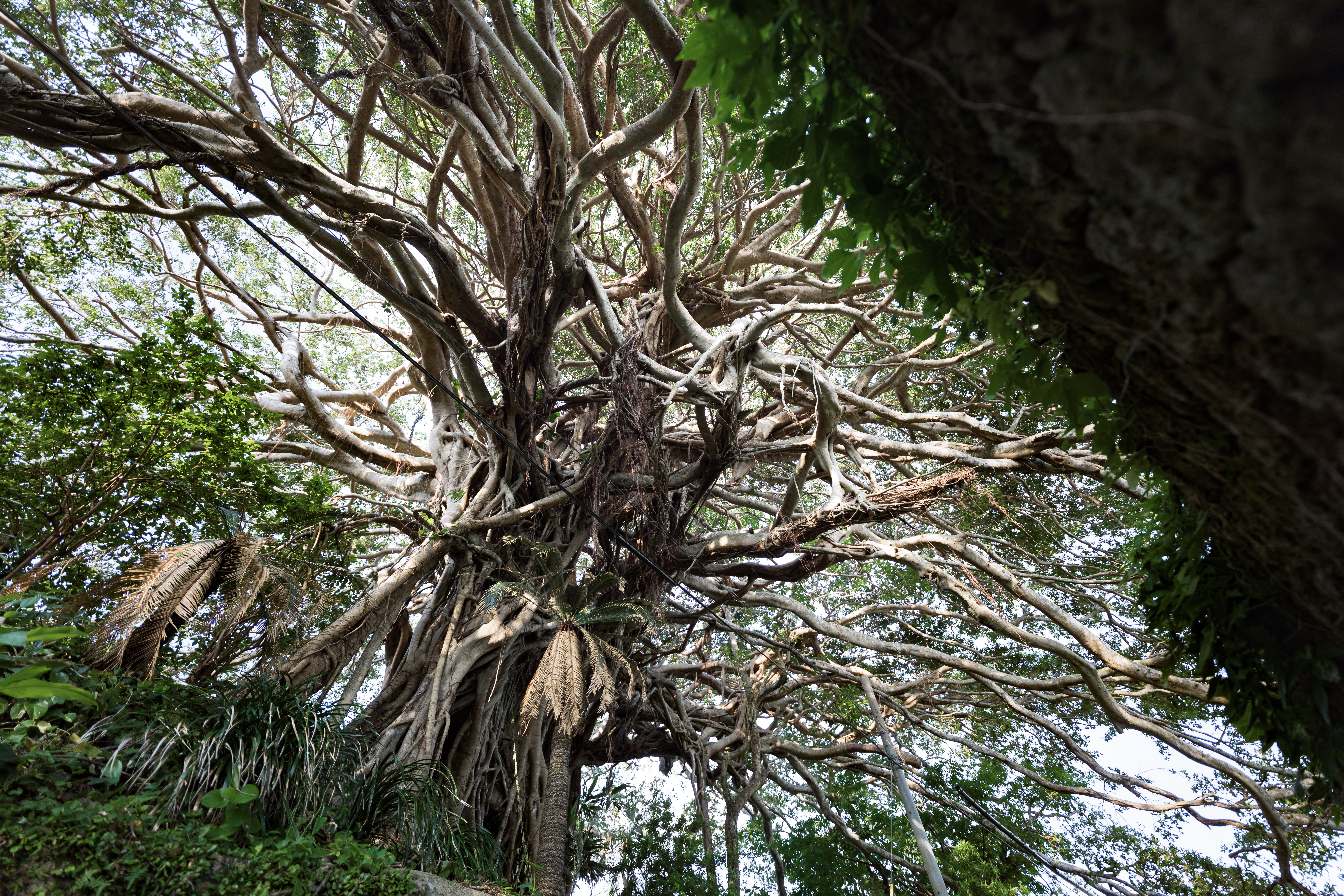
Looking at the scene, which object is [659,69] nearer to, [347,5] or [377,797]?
[347,5]

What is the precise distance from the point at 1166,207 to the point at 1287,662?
111 centimetres

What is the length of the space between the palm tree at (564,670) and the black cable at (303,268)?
1.46ft

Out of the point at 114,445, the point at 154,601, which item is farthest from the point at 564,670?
the point at 114,445

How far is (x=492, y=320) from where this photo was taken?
189 inches

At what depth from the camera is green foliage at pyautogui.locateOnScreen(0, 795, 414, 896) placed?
2318mm

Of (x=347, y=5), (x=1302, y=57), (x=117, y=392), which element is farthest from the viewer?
(x=347, y=5)

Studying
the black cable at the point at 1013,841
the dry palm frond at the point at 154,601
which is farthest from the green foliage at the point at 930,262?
the dry palm frond at the point at 154,601

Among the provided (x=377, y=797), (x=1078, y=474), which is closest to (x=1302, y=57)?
(x=1078, y=474)

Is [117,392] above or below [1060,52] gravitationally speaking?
above

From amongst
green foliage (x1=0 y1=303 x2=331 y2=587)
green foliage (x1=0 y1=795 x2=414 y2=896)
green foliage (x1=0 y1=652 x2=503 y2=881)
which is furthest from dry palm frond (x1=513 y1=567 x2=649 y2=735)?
green foliage (x1=0 y1=303 x2=331 y2=587)

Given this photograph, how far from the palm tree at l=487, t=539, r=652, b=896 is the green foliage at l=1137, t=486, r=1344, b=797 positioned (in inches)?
108

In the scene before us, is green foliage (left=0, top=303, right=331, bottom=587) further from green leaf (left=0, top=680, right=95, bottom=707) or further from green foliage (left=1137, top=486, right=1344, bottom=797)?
green foliage (left=1137, top=486, right=1344, bottom=797)

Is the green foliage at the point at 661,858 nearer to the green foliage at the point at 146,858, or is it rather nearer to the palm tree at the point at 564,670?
the palm tree at the point at 564,670

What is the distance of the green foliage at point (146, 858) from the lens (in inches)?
91.3
